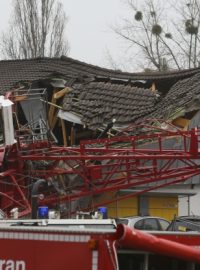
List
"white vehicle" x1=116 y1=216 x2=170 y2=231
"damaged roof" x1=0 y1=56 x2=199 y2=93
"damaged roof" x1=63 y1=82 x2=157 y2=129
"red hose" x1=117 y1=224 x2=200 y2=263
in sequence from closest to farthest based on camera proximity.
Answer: "red hose" x1=117 y1=224 x2=200 y2=263 → "white vehicle" x1=116 y1=216 x2=170 y2=231 → "damaged roof" x1=63 y1=82 x2=157 y2=129 → "damaged roof" x1=0 y1=56 x2=199 y2=93

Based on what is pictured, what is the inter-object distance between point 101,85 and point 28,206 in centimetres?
1509

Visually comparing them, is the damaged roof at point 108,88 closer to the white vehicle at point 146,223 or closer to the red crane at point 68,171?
the white vehicle at point 146,223

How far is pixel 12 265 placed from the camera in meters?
5.59

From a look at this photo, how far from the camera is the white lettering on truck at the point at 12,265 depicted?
552 centimetres

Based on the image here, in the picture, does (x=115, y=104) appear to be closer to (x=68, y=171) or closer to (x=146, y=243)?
(x=68, y=171)

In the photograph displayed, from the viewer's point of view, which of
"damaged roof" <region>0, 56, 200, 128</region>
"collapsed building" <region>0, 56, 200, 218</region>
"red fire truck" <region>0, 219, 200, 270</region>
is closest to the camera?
"red fire truck" <region>0, 219, 200, 270</region>

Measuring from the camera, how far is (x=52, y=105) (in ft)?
79.5

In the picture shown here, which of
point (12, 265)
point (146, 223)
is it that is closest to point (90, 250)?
point (12, 265)

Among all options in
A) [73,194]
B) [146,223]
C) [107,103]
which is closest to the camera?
[73,194]

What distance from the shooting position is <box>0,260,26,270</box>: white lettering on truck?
217 inches

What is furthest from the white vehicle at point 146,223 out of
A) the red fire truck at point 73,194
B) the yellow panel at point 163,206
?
the yellow panel at point 163,206

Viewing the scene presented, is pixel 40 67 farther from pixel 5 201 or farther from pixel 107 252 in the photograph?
pixel 107 252

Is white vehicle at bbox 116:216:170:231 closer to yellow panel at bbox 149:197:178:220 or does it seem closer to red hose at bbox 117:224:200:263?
yellow panel at bbox 149:197:178:220

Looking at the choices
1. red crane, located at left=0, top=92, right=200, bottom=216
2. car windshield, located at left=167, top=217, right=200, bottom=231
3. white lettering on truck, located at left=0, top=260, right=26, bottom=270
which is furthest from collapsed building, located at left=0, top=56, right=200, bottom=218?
white lettering on truck, located at left=0, top=260, right=26, bottom=270
